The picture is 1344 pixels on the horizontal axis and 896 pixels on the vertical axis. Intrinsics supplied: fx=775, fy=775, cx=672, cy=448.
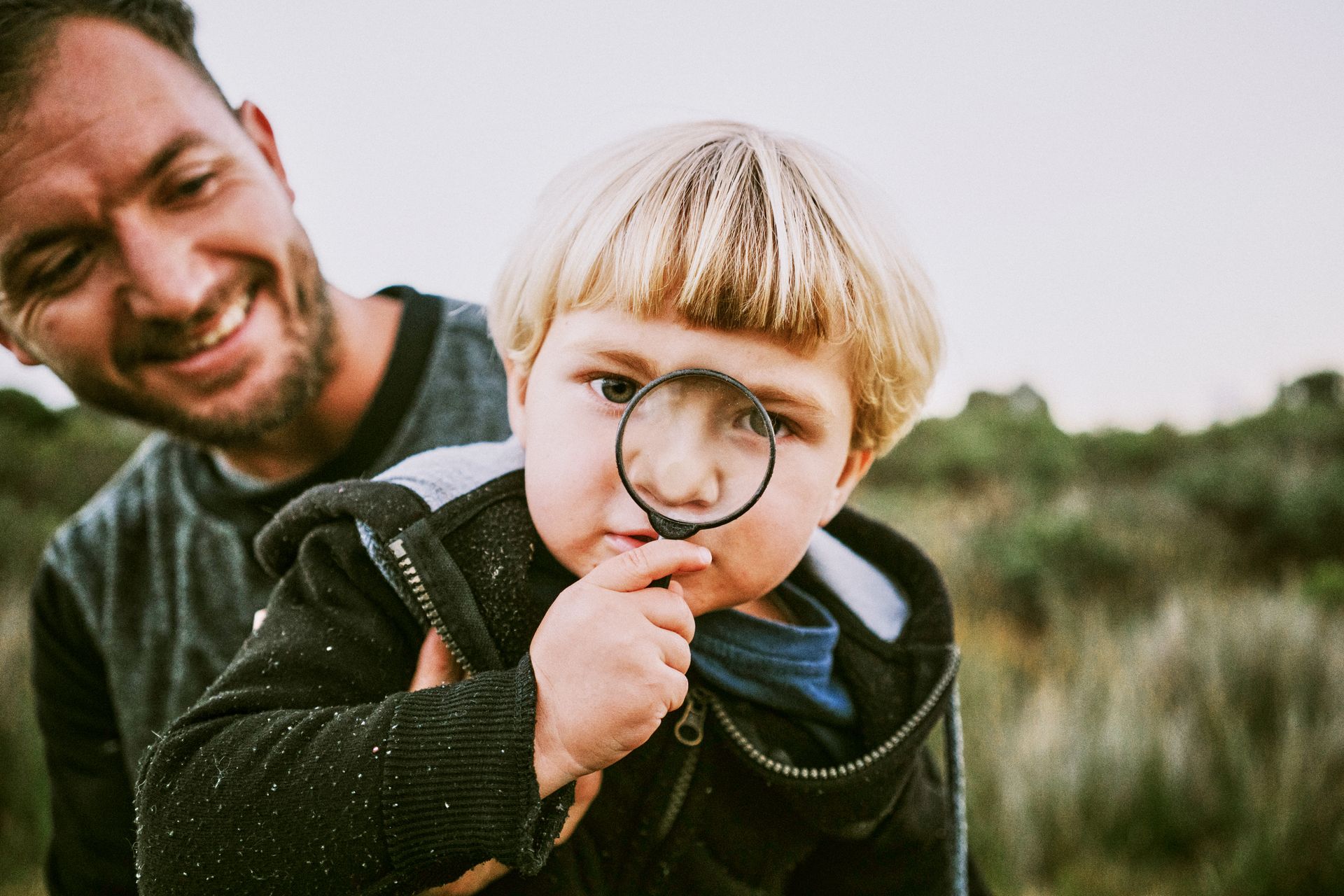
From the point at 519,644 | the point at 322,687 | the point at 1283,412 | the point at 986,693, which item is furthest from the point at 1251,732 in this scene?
the point at 1283,412

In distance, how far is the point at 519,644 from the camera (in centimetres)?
153

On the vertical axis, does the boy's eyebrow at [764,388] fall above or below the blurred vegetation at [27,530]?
above

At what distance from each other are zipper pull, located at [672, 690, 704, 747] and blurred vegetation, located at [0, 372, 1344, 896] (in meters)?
2.96

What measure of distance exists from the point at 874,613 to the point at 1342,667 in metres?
4.32

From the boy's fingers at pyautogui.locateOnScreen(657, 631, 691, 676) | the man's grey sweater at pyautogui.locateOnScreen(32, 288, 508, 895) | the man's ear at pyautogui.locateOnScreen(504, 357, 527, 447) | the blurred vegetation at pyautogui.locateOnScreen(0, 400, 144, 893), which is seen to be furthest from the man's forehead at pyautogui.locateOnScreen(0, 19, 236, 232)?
the blurred vegetation at pyautogui.locateOnScreen(0, 400, 144, 893)

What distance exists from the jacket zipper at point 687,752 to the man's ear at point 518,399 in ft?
2.25

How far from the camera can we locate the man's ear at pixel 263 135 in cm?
264

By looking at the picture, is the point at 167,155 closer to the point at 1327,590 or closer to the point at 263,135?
the point at 263,135

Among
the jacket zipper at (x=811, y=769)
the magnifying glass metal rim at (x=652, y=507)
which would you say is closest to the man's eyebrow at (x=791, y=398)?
the magnifying glass metal rim at (x=652, y=507)

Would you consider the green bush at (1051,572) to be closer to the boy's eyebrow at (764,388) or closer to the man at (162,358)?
the man at (162,358)

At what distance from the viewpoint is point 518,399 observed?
1.74 m

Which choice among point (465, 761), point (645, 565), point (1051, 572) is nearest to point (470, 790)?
point (465, 761)

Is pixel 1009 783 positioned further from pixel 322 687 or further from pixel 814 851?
pixel 322 687

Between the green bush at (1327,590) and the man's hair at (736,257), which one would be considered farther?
the green bush at (1327,590)
